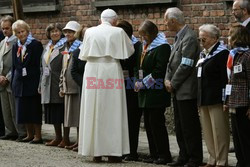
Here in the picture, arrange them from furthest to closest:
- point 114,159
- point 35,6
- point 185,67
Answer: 1. point 35,6
2. point 114,159
3. point 185,67

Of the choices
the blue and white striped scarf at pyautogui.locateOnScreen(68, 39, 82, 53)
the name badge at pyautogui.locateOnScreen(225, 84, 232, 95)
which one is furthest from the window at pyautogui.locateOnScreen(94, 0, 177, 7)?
the name badge at pyautogui.locateOnScreen(225, 84, 232, 95)

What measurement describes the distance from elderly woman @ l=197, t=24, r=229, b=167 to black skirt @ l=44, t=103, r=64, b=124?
128 inches

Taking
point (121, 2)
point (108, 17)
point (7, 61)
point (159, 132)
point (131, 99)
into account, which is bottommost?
point (159, 132)

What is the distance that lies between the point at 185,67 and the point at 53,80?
10.4ft

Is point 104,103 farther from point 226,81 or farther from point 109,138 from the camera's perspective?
point 226,81

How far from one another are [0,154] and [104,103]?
1.80m

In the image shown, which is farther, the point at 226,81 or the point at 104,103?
the point at 104,103

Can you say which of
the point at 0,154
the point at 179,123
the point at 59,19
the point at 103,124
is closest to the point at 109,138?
the point at 103,124

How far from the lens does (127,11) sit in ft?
50.5

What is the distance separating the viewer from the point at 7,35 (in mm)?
14648

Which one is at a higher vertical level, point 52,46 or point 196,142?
point 52,46

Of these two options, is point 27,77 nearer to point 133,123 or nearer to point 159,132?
point 133,123

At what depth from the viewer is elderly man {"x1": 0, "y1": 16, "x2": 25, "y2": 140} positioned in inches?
571

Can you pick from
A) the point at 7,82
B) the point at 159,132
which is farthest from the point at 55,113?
the point at 159,132
